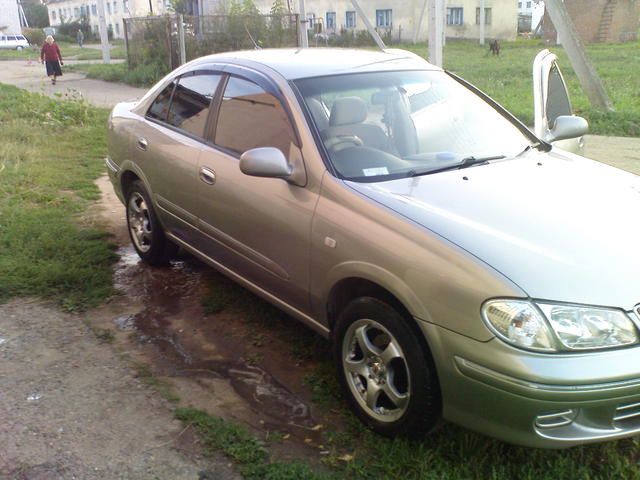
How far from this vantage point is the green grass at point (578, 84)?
12.0 metres

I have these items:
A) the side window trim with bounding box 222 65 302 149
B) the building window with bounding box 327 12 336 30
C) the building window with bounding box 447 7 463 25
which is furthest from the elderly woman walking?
the building window with bounding box 447 7 463 25

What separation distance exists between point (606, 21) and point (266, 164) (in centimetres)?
4172

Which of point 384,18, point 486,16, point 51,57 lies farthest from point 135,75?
point 486,16

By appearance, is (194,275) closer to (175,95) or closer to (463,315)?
(175,95)

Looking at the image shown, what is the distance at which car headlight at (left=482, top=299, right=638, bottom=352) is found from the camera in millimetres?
2682

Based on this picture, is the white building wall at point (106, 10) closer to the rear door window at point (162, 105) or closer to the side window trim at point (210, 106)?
the rear door window at point (162, 105)

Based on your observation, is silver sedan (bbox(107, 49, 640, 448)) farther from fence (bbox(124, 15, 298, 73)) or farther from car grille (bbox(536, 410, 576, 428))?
fence (bbox(124, 15, 298, 73))

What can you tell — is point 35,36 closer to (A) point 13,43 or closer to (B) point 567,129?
(A) point 13,43

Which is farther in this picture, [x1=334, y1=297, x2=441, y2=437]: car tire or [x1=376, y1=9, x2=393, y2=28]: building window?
[x1=376, y1=9, x2=393, y2=28]: building window

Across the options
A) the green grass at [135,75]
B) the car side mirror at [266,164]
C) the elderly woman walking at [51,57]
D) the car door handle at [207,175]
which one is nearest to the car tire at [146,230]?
the car door handle at [207,175]

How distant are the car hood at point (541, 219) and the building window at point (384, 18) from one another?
42.9 m

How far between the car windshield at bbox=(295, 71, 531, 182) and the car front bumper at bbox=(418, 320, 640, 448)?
1179 mm

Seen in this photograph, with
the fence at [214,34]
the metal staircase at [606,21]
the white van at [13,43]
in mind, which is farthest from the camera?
the white van at [13,43]

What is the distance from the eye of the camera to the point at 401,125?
163 inches
